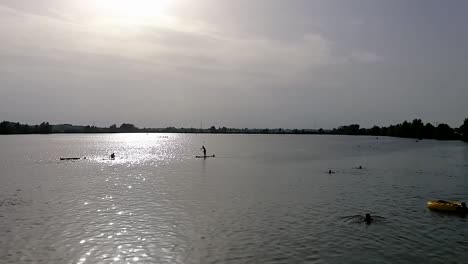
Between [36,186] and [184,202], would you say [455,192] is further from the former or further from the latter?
[36,186]

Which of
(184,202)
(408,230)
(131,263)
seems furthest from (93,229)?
(408,230)

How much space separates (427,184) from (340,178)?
11.3m

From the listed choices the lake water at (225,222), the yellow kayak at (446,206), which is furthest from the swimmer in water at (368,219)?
the yellow kayak at (446,206)

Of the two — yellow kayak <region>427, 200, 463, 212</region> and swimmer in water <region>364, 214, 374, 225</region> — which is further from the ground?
yellow kayak <region>427, 200, 463, 212</region>

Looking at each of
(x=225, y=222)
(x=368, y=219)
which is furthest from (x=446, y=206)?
(x=225, y=222)

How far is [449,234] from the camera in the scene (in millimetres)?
28625

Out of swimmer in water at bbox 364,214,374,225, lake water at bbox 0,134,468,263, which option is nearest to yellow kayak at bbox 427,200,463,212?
lake water at bbox 0,134,468,263

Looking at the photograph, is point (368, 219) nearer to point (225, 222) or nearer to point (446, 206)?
point (446, 206)

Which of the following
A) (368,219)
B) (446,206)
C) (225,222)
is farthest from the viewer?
(446,206)

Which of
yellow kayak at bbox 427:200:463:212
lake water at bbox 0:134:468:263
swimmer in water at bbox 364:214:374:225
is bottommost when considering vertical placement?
lake water at bbox 0:134:468:263

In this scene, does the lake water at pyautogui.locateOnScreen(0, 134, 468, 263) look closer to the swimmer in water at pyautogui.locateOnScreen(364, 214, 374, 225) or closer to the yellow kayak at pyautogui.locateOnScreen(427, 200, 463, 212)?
the swimmer in water at pyautogui.locateOnScreen(364, 214, 374, 225)

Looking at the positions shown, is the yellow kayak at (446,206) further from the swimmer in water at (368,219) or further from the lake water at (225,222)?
the swimmer in water at (368,219)

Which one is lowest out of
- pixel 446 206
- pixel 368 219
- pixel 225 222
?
pixel 225 222

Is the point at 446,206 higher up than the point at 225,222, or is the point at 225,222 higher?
the point at 446,206
